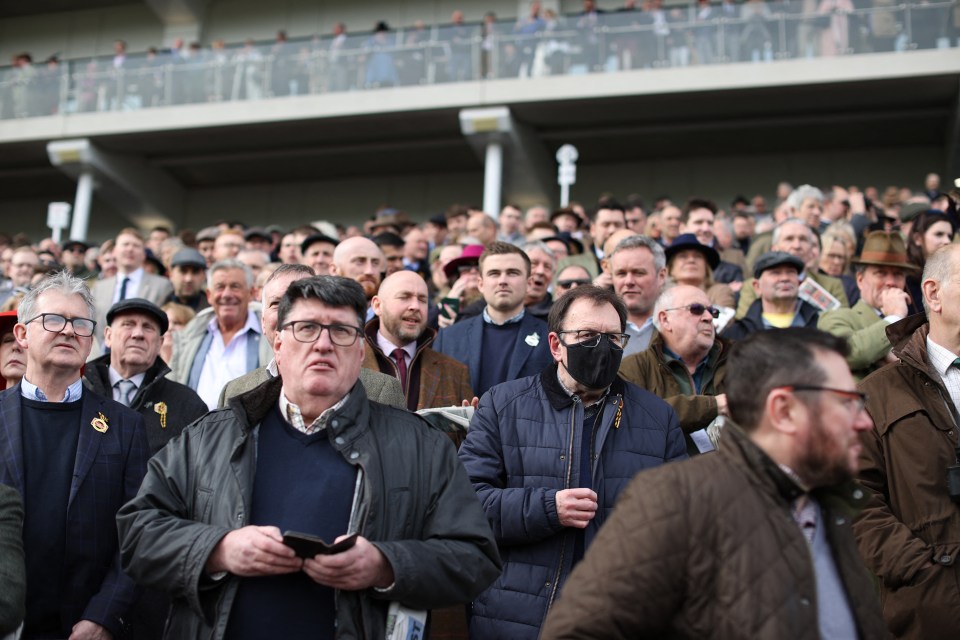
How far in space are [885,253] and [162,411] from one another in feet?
14.7

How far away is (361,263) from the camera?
20.5 feet

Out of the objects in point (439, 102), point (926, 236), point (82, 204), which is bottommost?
point (926, 236)

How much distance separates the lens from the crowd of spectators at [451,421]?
2.82 meters

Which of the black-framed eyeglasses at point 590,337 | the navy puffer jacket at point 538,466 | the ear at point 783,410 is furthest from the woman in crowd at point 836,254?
the ear at point 783,410

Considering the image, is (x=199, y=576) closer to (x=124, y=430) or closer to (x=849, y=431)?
(x=124, y=430)

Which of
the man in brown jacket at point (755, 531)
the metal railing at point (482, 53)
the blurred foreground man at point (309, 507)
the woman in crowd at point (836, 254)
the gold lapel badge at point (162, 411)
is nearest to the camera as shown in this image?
the man in brown jacket at point (755, 531)

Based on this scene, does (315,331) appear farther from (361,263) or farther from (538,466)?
(361,263)

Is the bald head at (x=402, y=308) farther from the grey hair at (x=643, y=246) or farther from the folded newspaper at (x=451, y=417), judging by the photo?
the grey hair at (x=643, y=246)

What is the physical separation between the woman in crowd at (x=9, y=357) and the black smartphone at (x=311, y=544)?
2832 mm

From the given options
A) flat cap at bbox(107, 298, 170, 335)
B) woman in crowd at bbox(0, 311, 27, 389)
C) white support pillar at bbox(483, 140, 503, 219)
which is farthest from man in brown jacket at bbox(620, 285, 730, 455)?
white support pillar at bbox(483, 140, 503, 219)

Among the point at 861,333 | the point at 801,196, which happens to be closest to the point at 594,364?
the point at 861,333

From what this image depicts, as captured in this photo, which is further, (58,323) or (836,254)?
(836,254)

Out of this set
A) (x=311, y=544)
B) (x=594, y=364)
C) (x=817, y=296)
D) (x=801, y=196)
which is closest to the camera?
(x=311, y=544)

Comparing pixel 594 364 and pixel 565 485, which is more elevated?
pixel 594 364
